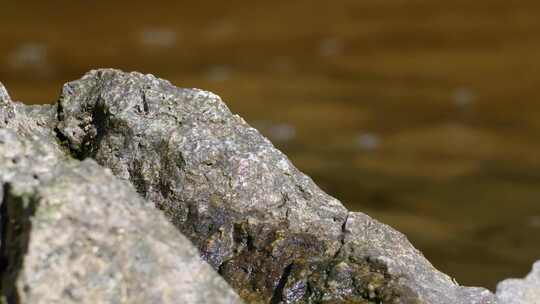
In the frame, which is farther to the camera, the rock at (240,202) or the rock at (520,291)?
the rock at (520,291)

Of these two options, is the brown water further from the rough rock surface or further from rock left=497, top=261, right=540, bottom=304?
the rough rock surface

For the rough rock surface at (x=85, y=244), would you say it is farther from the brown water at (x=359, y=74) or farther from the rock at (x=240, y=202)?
the brown water at (x=359, y=74)

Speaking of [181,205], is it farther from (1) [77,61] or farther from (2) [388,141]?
(1) [77,61]

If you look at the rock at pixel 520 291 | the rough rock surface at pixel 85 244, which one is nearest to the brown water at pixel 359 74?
the rock at pixel 520 291

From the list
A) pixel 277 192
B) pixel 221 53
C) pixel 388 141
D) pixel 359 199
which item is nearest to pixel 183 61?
pixel 221 53

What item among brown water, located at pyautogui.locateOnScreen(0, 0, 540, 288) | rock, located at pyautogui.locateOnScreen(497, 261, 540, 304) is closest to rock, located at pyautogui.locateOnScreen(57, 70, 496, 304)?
rock, located at pyautogui.locateOnScreen(497, 261, 540, 304)

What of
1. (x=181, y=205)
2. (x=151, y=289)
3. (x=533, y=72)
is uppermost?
(x=533, y=72)
